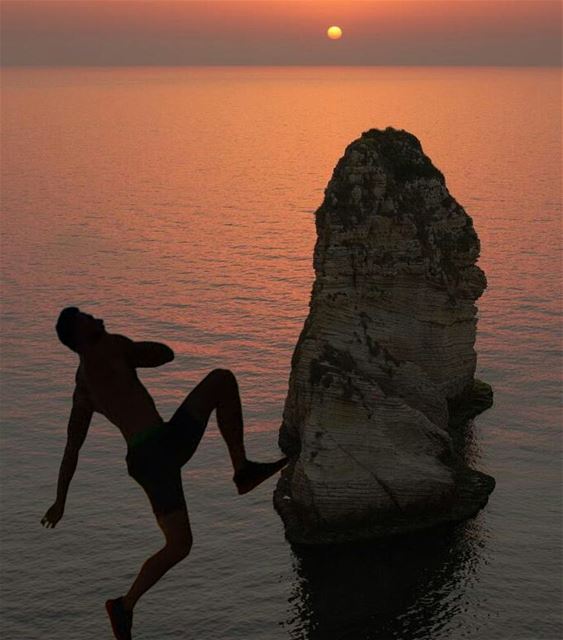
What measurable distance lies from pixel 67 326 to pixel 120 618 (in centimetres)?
297

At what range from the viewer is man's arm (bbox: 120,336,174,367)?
11797 millimetres

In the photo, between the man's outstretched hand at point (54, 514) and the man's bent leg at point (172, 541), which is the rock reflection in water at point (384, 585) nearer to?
the man's bent leg at point (172, 541)

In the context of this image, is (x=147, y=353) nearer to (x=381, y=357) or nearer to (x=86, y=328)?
(x=86, y=328)

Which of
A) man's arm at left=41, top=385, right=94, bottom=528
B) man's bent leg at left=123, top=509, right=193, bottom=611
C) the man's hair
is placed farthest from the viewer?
man's arm at left=41, top=385, right=94, bottom=528

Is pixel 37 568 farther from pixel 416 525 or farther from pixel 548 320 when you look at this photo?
pixel 548 320

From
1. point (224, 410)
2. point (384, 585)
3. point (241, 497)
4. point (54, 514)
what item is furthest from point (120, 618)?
point (241, 497)

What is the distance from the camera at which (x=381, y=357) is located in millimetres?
51719

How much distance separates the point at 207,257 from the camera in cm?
12556

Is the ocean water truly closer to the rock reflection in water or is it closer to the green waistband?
the rock reflection in water

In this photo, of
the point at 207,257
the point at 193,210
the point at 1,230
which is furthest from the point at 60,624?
the point at 193,210

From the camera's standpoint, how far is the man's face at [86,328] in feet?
38.0

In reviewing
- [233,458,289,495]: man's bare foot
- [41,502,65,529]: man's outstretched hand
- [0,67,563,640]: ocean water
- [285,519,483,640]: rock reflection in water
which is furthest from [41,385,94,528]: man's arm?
[285,519,483,640]: rock reflection in water

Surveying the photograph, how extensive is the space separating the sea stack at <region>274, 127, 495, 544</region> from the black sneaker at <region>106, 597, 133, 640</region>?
3541 centimetres

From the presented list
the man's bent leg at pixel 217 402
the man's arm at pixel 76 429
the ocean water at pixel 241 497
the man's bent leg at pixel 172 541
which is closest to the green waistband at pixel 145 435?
the man's bent leg at pixel 217 402
